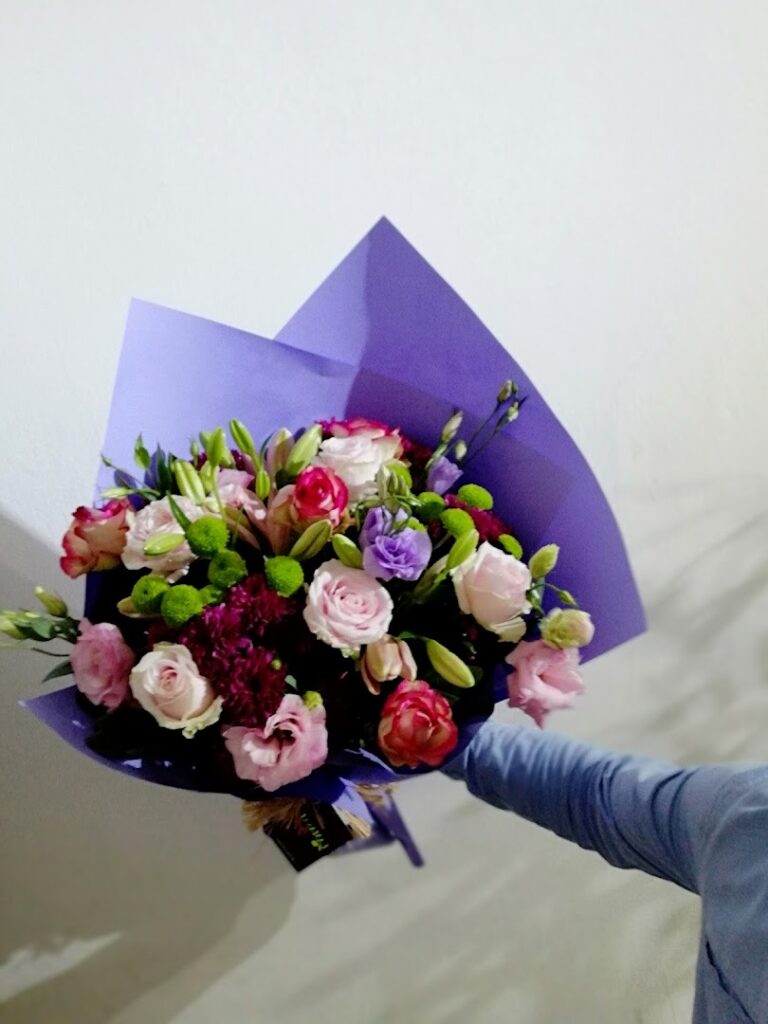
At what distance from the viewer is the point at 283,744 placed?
0.64 m

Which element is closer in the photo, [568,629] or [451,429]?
[568,629]

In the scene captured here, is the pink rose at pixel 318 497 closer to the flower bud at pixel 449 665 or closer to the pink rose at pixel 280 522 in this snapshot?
the pink rose at pixel 280 522

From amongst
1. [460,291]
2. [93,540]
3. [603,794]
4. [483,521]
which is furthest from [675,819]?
[460,291]

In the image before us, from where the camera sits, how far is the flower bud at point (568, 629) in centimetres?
66

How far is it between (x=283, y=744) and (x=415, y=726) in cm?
10

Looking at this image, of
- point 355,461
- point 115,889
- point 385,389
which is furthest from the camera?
point 115,889

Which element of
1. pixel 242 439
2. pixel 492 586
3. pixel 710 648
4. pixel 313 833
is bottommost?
pixel 710 648

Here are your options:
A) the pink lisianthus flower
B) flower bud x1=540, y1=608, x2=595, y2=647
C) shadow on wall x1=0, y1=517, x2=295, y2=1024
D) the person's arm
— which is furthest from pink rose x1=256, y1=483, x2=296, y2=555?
shadow on wall x1=0, y1=517, x2=295, y2=1024

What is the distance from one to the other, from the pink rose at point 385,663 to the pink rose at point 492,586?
0.06 m

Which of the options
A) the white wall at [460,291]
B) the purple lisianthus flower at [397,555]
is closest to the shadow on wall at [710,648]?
the white wall at [460,291]

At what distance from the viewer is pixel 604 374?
45.8 inches

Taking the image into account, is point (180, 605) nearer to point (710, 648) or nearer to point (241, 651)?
point (241, 651)

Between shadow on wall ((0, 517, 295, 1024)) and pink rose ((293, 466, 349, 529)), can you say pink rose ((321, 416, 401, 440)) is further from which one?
shadow on wall ((0, 517, 295, 1024))

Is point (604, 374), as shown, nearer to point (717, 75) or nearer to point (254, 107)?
point (717, 75)
